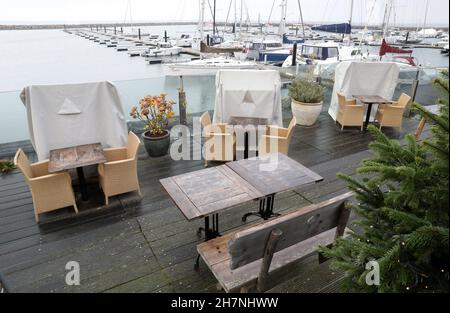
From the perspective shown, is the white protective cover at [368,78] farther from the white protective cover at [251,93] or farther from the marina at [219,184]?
the white protective cover at [251,93]

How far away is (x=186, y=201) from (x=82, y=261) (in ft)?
4.35

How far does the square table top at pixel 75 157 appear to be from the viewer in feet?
11.7

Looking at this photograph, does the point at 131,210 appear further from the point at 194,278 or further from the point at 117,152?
the point at 194,278

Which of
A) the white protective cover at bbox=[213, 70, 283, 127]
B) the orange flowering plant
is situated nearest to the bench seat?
the orange flowering plant

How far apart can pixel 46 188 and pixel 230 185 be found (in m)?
2.34

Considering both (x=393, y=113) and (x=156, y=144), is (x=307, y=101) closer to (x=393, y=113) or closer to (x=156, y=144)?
(x=393, y=113)

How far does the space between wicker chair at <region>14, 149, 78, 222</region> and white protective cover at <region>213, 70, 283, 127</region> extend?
2.95 metres

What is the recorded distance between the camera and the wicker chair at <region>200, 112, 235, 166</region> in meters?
4.89

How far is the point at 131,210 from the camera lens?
3.86 m

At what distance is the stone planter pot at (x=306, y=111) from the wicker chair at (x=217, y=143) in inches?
103

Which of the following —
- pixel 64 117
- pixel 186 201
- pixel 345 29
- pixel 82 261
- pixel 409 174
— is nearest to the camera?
pixel 409 174

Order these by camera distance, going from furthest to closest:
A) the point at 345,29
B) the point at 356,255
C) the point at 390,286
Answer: the point at 345,29 < the point at 356,255 < the point at 390,286

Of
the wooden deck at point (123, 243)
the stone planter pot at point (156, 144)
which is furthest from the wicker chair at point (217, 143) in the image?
the stone planter pot at point (156, 144)
